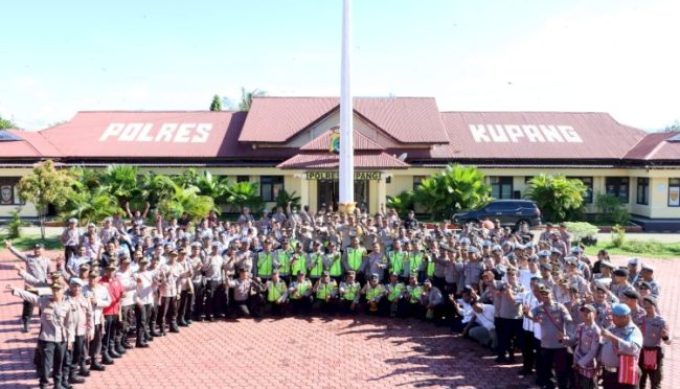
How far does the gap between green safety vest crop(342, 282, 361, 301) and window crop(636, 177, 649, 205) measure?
22170 millimetres

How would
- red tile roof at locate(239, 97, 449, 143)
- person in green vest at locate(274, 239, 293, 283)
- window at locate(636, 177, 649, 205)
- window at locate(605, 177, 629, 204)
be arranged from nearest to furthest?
person in green vest at locate(274, 239, 293, 283), window at locate(636, 177, 649, 205), red tile roof at locate(239, 97, 449, 143), window at locate(605, 177, 629, 204)

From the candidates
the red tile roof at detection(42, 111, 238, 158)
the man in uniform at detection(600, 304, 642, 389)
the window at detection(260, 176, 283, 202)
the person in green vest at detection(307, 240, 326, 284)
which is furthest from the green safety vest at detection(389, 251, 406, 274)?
the red tile roof at detection(42, 111, 238, 158)

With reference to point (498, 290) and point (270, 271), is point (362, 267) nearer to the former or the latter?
A: point (270, 271)

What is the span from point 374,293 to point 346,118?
6.67 meters

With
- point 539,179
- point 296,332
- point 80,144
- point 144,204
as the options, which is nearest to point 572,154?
point 539,179

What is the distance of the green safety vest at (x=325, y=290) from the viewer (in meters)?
13.5

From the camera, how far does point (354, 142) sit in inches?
1127

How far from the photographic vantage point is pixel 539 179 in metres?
29.1

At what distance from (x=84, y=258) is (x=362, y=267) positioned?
6.09 m

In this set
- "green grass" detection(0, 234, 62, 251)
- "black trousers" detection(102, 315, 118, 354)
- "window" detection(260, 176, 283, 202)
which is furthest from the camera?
"window" detection(260, 176, 283, 202)

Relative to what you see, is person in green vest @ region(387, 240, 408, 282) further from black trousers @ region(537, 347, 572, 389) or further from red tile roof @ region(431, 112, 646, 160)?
red tile roof @ region(431, 112, 646, 160)

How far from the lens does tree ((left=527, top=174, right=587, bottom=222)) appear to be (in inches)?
1110

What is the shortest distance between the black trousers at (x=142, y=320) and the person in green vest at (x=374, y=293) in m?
4.65

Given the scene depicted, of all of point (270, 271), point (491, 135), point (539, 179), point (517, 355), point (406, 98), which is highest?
point (406, 98)
